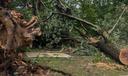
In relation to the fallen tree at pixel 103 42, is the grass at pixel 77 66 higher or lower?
lower

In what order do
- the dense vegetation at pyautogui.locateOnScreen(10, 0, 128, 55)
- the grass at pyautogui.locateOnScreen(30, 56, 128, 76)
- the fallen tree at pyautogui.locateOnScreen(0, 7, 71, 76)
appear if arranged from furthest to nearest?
the dense vegetation at pyautogui.locateOnScreen(10, 0, 128, 55)
the grass at pyautogui.locateOnScreen(30, 56, 128, 76)
the fallen tree at pyautogui.locateOnScreen(0, 7, 71, 76)

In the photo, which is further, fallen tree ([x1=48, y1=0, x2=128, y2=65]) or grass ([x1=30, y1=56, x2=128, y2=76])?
fallen tree ([x1=48, y1=0, x2=128, y2=65])

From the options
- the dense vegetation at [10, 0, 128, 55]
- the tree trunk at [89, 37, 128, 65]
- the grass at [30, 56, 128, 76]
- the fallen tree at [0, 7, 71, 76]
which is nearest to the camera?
the fallen tree at [0, 7, 71, 76]

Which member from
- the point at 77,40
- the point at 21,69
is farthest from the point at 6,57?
the point at 77,40

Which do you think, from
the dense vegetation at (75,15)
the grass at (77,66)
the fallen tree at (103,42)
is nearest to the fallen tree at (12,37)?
the grass at (77,66)

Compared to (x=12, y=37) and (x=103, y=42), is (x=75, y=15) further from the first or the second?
(x=12, y=37)

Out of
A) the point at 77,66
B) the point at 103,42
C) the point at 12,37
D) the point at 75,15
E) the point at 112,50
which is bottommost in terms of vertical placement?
the point at 77,66

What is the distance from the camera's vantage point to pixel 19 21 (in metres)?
6.02

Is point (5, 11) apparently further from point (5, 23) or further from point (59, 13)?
point (59, 13)

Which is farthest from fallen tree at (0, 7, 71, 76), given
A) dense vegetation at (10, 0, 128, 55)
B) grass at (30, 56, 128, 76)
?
dense vegetation at (10, 0, 128, 55)

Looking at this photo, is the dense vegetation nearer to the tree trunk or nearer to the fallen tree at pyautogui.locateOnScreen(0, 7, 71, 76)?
the tree trunk

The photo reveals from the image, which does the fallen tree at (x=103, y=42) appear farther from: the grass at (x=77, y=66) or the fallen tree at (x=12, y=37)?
the fallen tree at (x=12, y=37)

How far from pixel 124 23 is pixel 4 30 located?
18.6ft

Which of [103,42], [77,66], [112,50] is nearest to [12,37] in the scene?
[103,42]
